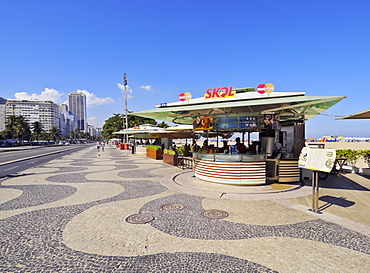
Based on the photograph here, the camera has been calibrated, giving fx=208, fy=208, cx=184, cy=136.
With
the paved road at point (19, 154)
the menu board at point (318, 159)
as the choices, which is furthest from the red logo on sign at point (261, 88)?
the paved road at point (19, 154)

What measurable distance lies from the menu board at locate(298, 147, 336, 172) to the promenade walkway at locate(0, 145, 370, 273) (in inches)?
50.3

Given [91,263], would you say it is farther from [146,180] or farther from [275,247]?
[146,180]

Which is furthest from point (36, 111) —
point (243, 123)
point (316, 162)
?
point (316, 162)

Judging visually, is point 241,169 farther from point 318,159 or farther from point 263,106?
point 318,159

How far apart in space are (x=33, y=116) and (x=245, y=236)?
223 metres

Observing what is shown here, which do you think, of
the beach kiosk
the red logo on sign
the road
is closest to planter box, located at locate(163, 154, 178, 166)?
the beach kiosk

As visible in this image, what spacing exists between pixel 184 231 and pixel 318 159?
4.30 meters

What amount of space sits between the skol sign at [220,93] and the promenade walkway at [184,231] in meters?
4.23

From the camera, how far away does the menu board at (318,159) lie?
568 centimetres

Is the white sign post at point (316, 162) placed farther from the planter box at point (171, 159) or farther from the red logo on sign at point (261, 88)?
the planter box at point (171, 159)

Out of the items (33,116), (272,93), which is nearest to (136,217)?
(272,93)

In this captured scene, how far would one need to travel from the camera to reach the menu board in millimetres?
5676

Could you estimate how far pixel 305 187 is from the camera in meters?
8.82

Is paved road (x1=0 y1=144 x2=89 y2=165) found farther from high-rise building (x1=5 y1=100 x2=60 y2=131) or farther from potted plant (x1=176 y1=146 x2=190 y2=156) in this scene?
high-rise building (x1=5 y1=100 x2=60 y2=131)
